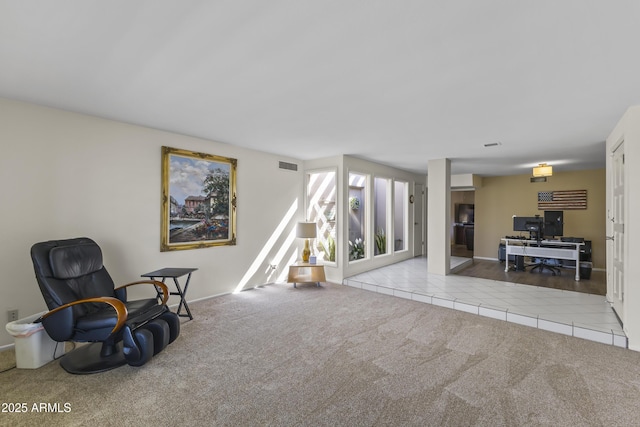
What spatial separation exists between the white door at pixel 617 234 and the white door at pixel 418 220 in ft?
13.9

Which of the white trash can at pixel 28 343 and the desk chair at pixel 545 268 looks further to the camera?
the desk chair at pixel 545 268

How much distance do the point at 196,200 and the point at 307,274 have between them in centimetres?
228

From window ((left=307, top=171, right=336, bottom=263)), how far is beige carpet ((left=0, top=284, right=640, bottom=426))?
2.82 metres

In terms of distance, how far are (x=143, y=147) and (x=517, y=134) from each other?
498cm

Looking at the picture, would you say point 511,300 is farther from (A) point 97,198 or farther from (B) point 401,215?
(A) point 97,198

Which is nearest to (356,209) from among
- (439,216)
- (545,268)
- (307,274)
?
(439,216)

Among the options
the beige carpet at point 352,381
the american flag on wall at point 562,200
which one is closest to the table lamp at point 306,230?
the beige carpet at point 352,381

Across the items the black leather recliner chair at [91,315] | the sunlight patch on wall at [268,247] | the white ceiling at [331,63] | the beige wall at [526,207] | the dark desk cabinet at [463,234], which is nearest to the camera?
the white ceiling at [331,63]

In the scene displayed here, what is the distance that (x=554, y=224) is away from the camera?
244 inches

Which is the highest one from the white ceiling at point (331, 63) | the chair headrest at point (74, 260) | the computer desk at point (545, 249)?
the white ceiling at point (331, 63)

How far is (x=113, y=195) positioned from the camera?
11.4ft

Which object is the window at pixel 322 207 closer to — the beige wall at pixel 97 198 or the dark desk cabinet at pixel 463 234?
the beige wall at pixel 97 198

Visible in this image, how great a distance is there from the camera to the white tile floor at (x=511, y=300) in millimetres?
3191

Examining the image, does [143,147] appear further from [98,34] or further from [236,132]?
[98,34]
